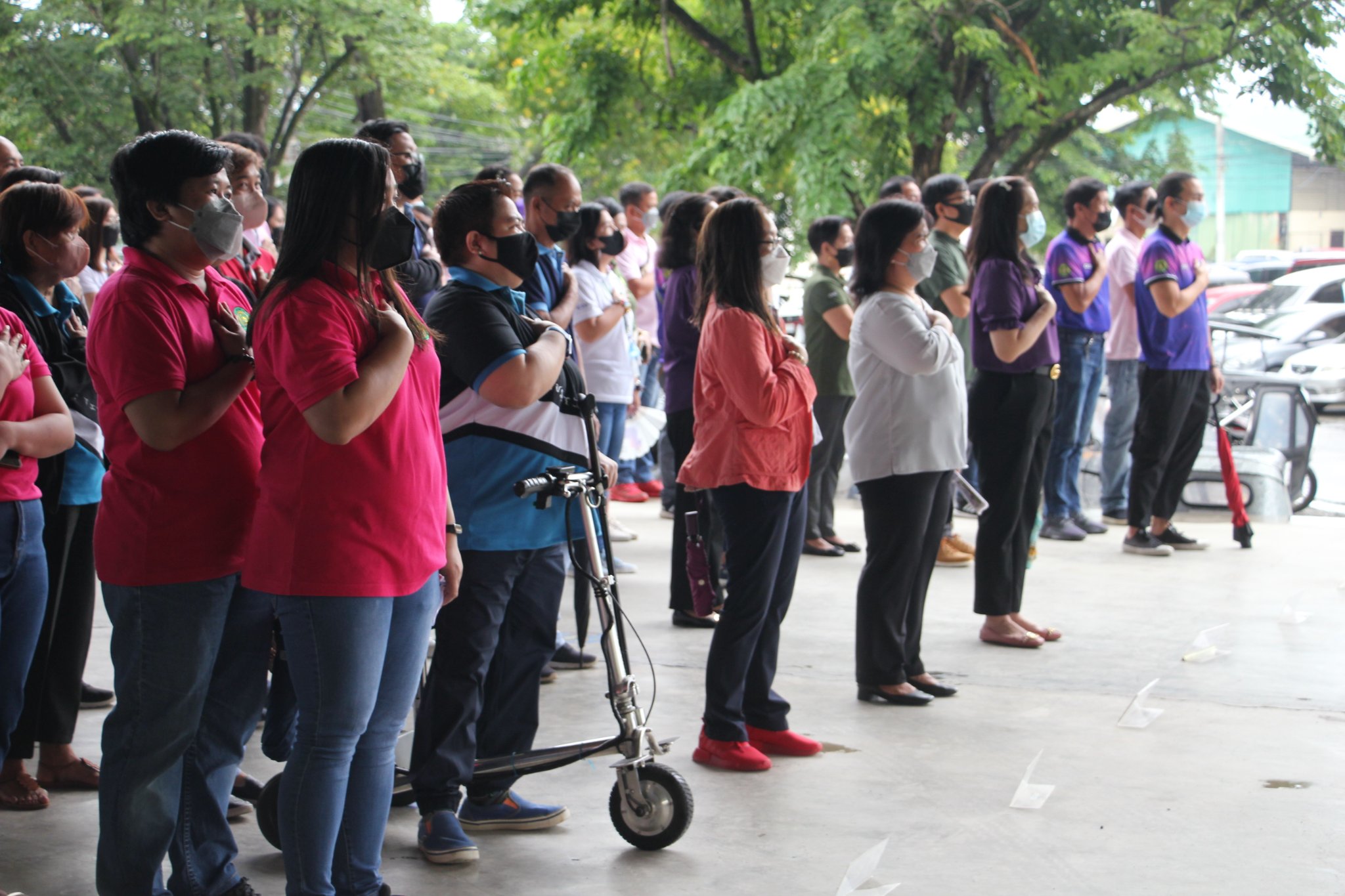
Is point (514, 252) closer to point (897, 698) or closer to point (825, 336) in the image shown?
point (897, 698)

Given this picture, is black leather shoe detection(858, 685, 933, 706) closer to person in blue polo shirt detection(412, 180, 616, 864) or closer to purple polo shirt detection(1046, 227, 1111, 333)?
person in blue polo shirt detection(412, 180, 616, 864)

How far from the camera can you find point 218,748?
3.02 meters

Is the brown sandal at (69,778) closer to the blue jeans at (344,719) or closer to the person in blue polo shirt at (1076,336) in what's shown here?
the blue jeans at (344,719)

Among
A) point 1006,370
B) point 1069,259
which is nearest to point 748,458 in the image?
point 1006,370

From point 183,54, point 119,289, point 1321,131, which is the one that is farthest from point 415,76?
point 119,289

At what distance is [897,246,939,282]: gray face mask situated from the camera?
4.70 m

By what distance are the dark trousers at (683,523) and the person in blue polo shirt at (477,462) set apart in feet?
6.52

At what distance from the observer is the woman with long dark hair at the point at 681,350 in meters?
5.99

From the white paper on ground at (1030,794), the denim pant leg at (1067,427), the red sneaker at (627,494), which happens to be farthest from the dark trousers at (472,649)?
the red sneaker at (627,494)

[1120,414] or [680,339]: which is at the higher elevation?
[680,339]

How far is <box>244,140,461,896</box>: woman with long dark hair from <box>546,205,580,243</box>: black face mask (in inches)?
81.6

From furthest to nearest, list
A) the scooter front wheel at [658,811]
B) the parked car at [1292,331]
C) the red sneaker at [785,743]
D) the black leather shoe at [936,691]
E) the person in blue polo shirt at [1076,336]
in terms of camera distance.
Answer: the parked car at [1292,331]
the person in blue polo shirt at [1076,336]
the black leather shoe at [936,691]
the red sneaker at [785,743]
the scooter front wheel at [658,811]

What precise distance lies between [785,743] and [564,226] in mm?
1914

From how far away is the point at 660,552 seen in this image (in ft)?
25.2
